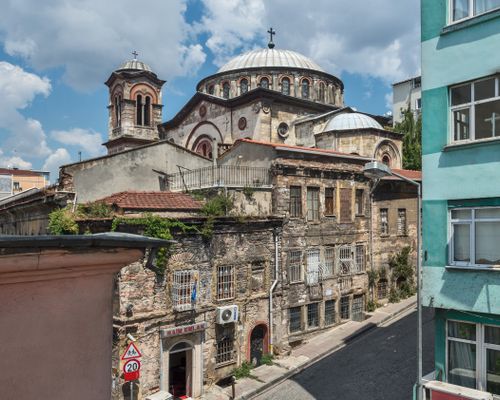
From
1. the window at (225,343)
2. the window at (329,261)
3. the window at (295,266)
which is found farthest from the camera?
the window at (329,261)

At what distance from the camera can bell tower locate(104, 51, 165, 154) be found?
36.2 metres

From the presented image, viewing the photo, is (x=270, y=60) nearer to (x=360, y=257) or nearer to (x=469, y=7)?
(x=360, y=257)

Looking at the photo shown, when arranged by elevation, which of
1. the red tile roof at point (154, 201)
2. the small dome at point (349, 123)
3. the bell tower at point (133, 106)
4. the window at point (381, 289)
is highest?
the bell tower at point (133, 106)

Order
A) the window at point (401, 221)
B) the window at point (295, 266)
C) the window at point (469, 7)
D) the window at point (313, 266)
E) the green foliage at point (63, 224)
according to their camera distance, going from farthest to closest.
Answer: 1. the window at point (401, 221)
2. the window at point (313, 266)
3. the window at point (295, 266)
4. the green foliage at point (63, 224)
5. the window at point (469, 7)

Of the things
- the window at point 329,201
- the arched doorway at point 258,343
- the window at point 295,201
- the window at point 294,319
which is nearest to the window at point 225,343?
the arched doorway at point 258,343

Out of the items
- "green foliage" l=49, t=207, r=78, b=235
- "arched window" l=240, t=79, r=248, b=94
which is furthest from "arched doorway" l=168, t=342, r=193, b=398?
"arched window" l=240, t=79, r=248, b=94

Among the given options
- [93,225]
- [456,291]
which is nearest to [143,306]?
[93,225]

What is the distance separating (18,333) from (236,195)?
50.7 feet

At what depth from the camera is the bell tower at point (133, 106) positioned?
36.2 m

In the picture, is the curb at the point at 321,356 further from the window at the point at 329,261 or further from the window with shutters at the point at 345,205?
the window with shutters at the point at 345,205

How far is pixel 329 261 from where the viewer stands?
22172 mm

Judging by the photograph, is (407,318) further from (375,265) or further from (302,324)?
(302,324)

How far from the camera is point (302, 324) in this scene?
68.7ft

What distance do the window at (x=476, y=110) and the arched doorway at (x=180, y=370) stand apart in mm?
12059
